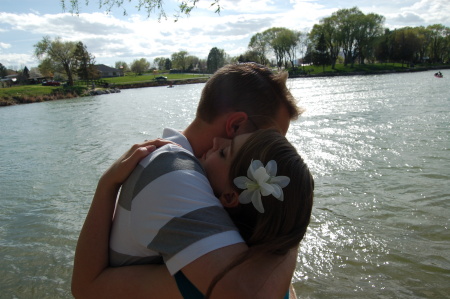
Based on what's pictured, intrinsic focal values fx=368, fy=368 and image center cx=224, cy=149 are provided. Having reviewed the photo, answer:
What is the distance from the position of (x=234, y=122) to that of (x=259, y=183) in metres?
0.76

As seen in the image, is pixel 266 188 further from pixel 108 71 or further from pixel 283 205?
pixel 108 71

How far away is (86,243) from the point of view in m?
1.71

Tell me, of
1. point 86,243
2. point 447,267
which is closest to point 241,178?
point 86,243

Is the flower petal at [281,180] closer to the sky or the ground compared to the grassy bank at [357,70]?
closer to the ground

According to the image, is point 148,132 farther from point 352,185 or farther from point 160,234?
point 160,234

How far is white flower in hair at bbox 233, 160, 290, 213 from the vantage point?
1.41 metres

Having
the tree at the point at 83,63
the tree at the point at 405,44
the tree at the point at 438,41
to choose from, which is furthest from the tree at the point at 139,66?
the tree at the point at 438,41

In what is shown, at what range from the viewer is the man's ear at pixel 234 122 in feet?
6.89

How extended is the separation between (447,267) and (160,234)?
139 inches

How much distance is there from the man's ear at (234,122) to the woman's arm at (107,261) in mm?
507

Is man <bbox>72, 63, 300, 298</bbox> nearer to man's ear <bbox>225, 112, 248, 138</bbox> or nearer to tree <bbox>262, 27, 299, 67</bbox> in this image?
man's ear <bbox>225, 112, 248, 138</bbox>

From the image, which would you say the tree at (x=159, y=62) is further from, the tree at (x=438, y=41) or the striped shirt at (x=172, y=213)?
the striped shirt at (x=172, y=213)

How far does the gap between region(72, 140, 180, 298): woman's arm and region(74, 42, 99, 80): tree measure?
296 feet

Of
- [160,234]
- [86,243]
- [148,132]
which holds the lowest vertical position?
[148,132]
